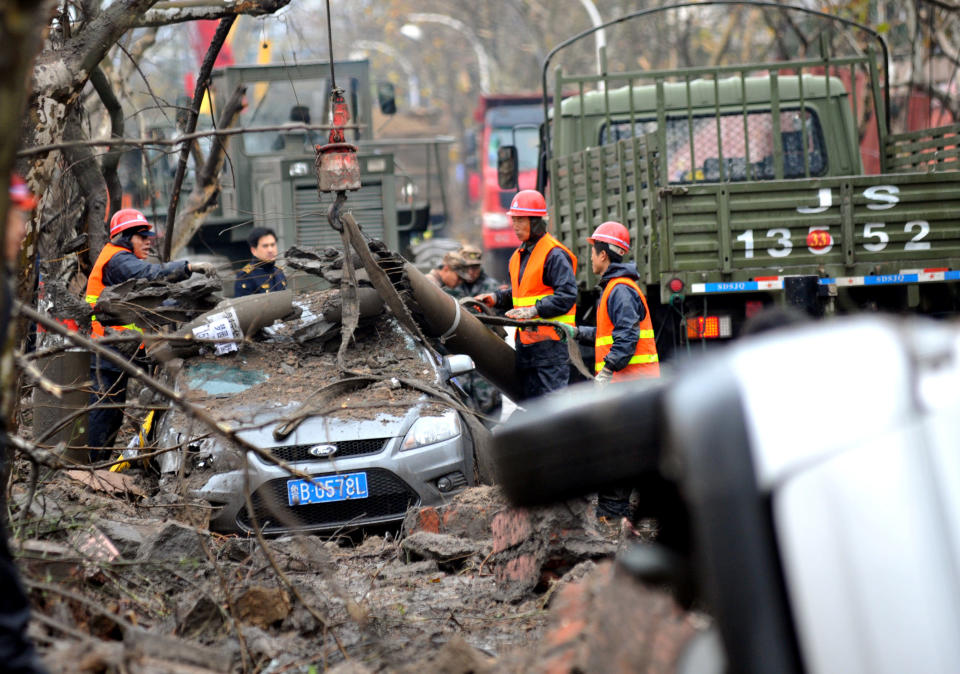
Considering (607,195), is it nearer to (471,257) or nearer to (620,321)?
(471,257)

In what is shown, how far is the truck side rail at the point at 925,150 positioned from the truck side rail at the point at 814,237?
0.96 metres

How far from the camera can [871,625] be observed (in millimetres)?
1675

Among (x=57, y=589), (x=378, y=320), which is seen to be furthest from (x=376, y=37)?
(x=57, y=589)

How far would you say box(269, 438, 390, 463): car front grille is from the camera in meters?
6.20

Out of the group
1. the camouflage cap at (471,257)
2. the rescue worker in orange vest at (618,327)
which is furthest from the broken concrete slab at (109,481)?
the camouflage cap at (471,257)

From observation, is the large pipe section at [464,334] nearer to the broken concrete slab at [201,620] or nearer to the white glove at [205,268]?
the white glove at [205,268]

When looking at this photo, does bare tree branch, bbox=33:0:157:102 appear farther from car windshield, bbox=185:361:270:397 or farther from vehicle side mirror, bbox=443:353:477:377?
vehicle side mirror, bbox=443:353:477:377

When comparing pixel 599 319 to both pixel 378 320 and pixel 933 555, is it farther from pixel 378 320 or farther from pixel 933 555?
pixel 933 555

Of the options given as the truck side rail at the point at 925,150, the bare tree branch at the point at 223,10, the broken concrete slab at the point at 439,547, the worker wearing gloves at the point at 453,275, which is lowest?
the broken concrete slab at the point at 439,547

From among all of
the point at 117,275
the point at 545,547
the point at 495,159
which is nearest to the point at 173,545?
the point at 545,547

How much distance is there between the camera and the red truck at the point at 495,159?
19891 mm

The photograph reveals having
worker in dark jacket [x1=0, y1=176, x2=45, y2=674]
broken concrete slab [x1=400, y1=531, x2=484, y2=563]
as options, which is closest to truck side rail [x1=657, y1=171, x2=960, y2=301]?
broken concrete slab [x1=400, y1=531, x2=484, y2=563]

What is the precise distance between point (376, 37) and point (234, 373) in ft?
145

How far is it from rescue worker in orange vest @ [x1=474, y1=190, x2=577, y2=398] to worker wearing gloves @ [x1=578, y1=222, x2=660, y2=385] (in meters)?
0.49
